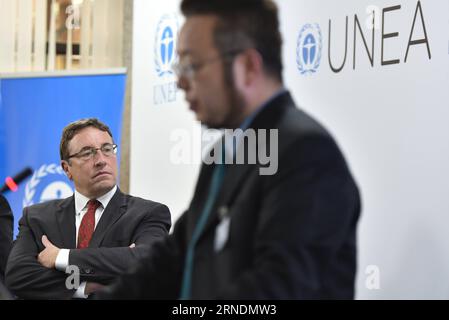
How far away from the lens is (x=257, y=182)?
5.66ft

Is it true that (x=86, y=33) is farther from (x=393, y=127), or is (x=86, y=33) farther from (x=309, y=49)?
(x=393, y=127)

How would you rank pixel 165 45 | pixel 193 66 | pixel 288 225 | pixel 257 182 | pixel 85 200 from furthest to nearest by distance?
pixel 165 45 → pixel 85 200 → pixel 193 66 → pixel 257 182 → pixel 288 225

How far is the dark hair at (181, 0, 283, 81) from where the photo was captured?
1795 millimetres

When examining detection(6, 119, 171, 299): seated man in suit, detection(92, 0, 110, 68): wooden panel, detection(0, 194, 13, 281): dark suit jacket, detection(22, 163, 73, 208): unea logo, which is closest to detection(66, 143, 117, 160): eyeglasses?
detection(6, 119, 171, 299): seated man in suit

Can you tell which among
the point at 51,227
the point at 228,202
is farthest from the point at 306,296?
the point at 51,227

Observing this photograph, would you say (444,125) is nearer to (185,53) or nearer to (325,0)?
(325,0)

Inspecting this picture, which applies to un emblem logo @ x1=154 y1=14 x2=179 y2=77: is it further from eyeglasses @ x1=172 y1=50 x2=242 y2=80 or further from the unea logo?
eyeglasses @ x1=172 y1=50 x2=242 y2=80

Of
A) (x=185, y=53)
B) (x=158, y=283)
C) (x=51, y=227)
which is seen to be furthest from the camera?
(x=51, y=227)

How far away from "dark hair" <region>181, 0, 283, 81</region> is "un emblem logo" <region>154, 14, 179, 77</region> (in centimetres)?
429

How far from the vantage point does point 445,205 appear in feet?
11.4

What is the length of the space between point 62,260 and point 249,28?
2.40 m

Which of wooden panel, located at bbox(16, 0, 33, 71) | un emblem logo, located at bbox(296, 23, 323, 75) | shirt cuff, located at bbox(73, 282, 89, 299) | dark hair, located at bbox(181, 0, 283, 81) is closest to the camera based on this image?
dark hair, located at bbox(181, 0, 283, 81)

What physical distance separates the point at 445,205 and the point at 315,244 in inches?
80.2

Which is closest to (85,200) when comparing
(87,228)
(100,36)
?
(87,228)
